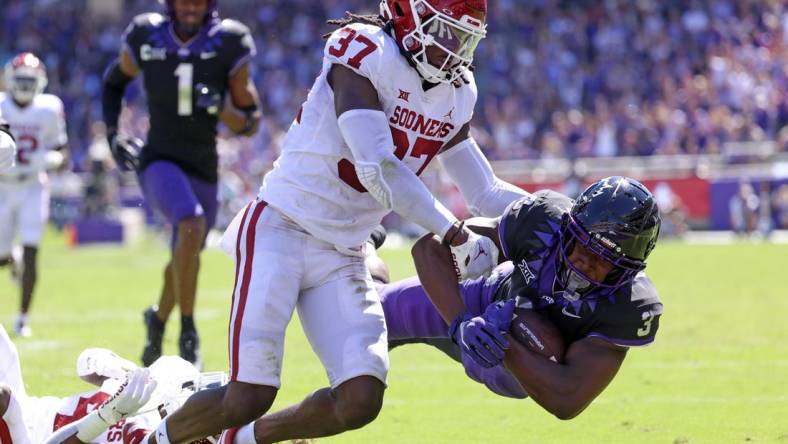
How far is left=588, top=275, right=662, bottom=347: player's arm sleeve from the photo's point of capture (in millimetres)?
4227

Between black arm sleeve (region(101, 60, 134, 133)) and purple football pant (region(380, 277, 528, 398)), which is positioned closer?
purple football pant (region(380, 277, 528, 398))

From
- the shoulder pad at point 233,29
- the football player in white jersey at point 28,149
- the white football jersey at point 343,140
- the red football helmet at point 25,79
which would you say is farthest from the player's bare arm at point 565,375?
the red football helmet at point 25,79

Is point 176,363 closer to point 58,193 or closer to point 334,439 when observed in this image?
point 334,439

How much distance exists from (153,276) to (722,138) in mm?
9769

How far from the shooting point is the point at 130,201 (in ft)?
71.1

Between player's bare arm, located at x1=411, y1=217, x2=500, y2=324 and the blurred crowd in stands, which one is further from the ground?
player's bare arm, located at x1=411, y1=217, x2=500, y2=324

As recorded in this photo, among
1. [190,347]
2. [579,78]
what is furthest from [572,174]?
[190,347]

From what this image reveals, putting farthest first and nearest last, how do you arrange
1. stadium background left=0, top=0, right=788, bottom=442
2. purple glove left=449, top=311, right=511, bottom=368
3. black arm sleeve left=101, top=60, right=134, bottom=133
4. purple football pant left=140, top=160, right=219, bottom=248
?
black arm sleeve left=101, top=60, right=134, bottom=133 → purple football pant left=140, top=160, right=219, bottom=248 → stadium background left=0, top=0, right=788, bottom=442 → purple glove left=449, top=311, right=511, bottom=368

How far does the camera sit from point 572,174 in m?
18.7

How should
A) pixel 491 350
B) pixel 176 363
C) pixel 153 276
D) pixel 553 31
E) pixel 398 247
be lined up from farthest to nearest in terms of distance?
pixel 553 31
pixel 398 247
pixel 153 276
pixel 176 363
pixel 491 350

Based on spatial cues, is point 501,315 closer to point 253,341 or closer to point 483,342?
point 483,342

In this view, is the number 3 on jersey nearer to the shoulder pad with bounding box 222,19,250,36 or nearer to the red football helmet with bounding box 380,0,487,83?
the red football helmet with bounding box 380,0,487,83

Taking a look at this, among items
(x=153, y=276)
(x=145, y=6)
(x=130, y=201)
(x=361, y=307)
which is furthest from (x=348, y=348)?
(x=145, y=6)

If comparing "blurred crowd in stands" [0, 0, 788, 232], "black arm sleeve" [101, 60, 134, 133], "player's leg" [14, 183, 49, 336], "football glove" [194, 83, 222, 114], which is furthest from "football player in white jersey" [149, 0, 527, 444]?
"blurred crowd in stands" [0, 0, 788, 232]
